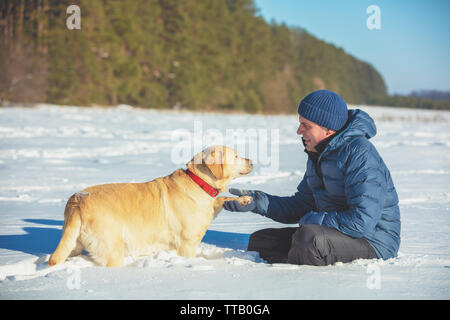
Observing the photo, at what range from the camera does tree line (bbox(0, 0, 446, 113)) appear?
91.7ft

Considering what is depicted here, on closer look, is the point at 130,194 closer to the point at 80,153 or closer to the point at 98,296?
the point at 98,296

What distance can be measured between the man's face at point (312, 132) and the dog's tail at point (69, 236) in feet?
6.09

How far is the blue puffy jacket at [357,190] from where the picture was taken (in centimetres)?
307

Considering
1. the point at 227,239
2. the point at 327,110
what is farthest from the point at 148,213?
the point at 327,110

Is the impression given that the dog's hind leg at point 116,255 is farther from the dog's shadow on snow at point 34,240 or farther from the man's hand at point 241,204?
the man's hand at point 241,204

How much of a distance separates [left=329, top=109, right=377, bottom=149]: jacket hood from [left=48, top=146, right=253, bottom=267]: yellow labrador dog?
100 centimetres

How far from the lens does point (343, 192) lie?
3352mm

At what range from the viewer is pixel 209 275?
2939 mm
